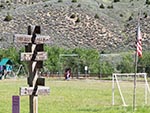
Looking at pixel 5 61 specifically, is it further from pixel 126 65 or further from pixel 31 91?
pixel 31 91

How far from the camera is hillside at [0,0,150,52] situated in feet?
271

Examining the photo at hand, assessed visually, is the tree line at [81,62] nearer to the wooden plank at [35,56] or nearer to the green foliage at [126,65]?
the green foliage at [126,65]

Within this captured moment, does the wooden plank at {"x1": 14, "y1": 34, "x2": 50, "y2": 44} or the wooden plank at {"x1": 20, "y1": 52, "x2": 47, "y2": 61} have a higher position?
the wooden plank at {"x1": 14, "y1": 34, "x2": 50, "y2": 44}

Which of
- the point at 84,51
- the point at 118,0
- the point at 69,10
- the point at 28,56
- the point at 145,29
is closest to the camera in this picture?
the point at 28,56

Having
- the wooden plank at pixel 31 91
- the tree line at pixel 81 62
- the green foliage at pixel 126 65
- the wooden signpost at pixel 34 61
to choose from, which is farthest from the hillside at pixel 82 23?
the wooden plank at pixel 31 91

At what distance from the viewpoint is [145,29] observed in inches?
3263

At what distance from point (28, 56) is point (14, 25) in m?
72.3

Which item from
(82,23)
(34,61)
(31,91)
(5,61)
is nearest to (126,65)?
(5,61)

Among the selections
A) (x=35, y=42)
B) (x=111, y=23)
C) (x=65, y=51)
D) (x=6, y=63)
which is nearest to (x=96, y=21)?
(x=111, y=23)

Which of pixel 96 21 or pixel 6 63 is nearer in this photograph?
pixel 6 63

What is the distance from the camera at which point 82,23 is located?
86562mm

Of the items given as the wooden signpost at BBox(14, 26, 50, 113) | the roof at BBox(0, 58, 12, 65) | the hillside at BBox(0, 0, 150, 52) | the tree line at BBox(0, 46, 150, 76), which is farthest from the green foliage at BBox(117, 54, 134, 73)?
the wooden signpost at BBox(14, 26, 50, 113)

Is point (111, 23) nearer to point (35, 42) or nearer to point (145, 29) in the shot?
point (145, 29)

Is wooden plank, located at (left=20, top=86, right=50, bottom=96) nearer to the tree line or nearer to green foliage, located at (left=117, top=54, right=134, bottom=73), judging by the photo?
green foliage, located at (left=117, top=54, right=134, bottom=73)
